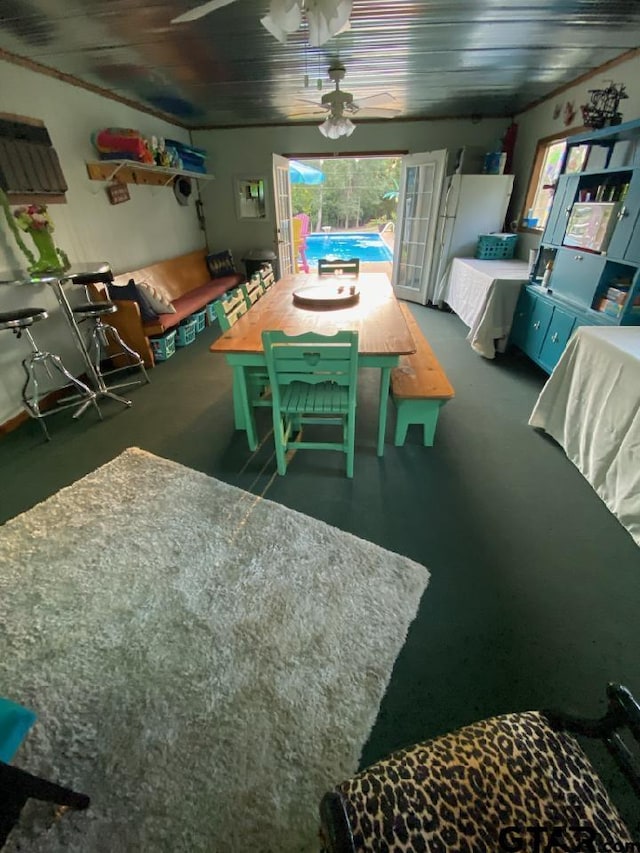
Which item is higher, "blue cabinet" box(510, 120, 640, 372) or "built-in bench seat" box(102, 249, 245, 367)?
"blue cabinet" box(510, 120, 640, 372)

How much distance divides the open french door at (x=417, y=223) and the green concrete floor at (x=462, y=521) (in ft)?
8.43

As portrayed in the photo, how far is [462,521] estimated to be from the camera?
1744 millimetres

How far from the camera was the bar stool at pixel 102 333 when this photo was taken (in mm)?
2668

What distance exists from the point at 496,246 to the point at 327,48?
2.74m

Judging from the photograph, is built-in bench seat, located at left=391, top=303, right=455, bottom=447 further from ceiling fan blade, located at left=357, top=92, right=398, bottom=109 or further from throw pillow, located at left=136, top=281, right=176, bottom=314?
throw pillow, located at left=136, top=281, right=176, bottom=314

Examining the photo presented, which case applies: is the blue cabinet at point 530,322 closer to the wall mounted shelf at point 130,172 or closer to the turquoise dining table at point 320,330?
the turquoise dining table at point 320,330

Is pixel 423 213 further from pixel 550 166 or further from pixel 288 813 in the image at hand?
pixel 288 813

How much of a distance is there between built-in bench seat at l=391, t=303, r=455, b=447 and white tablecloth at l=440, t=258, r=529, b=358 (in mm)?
1402

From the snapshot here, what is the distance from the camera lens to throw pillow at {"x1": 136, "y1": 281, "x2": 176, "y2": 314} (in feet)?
10.9

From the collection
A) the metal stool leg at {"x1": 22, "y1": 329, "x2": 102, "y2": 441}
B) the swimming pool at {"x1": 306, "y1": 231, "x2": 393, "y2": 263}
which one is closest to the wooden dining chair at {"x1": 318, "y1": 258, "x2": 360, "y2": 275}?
the metal stool leg at {"x1": 22, "y1": 329, "x2": 102, "y2": 441}

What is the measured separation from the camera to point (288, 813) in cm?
91

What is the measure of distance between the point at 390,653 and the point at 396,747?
252 mm

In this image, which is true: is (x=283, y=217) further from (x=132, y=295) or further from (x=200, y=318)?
(x=132, y=295)

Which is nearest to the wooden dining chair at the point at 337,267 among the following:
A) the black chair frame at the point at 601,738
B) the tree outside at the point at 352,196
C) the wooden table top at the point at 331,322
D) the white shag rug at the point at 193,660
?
the wooden table top at the point at 331,322
